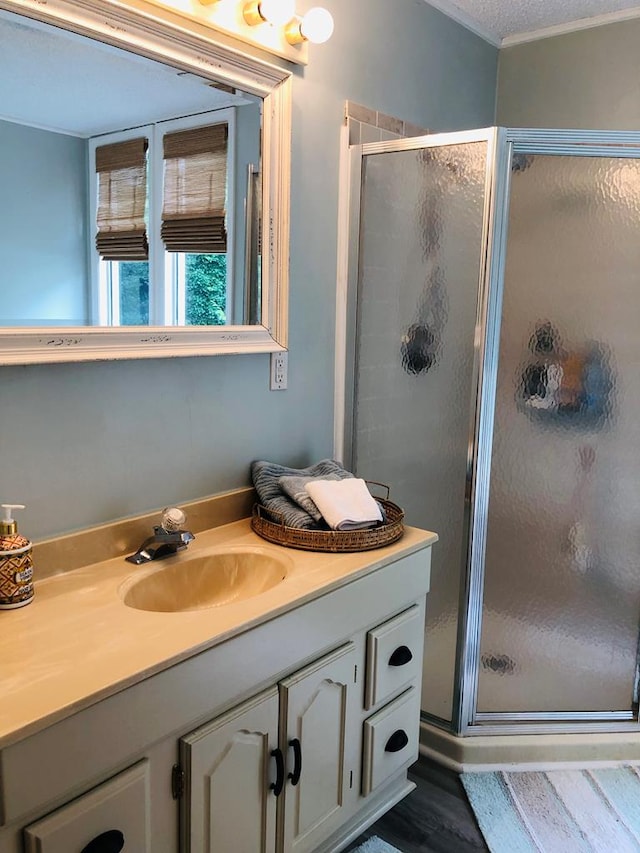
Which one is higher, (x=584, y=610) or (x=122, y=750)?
(x=122, y=750)

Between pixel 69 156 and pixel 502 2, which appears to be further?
pixel 502 2

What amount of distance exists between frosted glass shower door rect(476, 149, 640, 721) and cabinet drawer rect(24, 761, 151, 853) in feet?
4.22

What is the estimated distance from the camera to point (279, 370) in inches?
79.4

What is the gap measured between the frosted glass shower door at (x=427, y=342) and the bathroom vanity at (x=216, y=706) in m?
0.34

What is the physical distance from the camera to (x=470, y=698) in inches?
87.0

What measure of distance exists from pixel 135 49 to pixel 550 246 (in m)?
1.20

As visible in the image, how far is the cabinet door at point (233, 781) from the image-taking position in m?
1.30

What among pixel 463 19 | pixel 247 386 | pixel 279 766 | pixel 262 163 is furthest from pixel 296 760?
pixel 463 19

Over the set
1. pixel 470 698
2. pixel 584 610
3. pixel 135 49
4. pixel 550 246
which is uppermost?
pixel 135 49

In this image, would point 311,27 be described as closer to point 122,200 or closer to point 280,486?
point 122,200

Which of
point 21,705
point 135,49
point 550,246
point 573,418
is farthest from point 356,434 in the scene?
point 21,705

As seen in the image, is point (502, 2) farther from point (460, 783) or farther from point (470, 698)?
point (460, 783)

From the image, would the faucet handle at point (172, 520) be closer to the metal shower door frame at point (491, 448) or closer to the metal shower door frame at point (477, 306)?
the metal shower door frame at point (477, 306)

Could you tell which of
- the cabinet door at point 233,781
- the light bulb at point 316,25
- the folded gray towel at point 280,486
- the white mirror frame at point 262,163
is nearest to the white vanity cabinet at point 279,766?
the cabinet door at point 233,781
